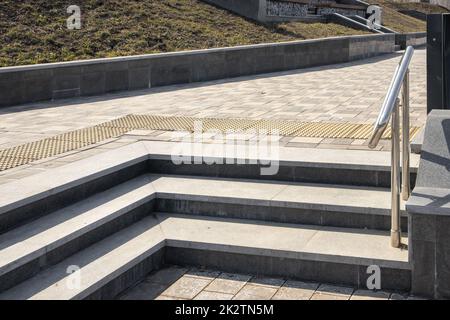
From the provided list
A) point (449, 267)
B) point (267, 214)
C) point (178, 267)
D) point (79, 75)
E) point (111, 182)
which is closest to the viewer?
point (449, 267)

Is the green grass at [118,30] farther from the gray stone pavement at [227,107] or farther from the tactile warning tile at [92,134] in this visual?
the tactile warning tile at [92,134]

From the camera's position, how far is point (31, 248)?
4344 millimetres

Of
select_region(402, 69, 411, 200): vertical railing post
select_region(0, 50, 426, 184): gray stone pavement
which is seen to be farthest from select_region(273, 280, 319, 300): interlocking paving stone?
select_region(0, 50, 426, 184): gray stone pavement

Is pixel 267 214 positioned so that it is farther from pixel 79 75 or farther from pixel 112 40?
pixel 112 40

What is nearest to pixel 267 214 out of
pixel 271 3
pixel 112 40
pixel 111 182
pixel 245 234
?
pixel 245 234

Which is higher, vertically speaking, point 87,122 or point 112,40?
point 112,40

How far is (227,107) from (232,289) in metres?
5.58

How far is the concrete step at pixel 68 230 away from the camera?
166 inches

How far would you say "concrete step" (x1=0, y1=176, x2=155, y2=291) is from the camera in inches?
166

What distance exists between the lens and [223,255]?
496 centimetres

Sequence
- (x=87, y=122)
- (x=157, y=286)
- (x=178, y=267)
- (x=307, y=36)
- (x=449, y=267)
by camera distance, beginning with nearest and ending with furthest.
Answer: (x=449, y=267)
(x=157, y=286)
(x=178, y=267)
(x=87, y=122)
(x=307, y=36)

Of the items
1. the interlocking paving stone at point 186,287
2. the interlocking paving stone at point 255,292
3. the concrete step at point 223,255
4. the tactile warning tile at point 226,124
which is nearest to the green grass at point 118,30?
the tactile warning tile at point 226,124

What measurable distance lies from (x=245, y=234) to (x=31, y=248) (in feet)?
5.68

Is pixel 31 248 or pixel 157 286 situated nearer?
pixel 31 248
